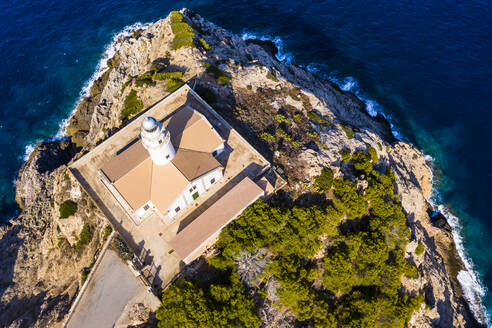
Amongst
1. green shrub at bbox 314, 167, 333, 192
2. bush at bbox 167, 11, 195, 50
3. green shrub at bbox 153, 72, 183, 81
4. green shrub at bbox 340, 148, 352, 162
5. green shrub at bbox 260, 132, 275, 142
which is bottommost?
green shrub at bbox 314, 167, 333, 192

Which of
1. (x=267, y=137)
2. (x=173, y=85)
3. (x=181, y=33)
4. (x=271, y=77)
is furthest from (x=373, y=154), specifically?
(x=181, y=33)

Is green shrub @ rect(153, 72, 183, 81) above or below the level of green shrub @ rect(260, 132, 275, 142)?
above

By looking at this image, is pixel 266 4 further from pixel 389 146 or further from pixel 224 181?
pixel 224 181

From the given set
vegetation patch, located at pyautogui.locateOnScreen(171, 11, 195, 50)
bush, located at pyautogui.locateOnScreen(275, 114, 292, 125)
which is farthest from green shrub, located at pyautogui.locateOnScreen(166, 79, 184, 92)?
bush, located at pyautogui.locateOnScreen(275, 114, 292, 125)

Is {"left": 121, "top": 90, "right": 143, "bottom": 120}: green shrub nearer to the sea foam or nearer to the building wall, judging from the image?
the building wall

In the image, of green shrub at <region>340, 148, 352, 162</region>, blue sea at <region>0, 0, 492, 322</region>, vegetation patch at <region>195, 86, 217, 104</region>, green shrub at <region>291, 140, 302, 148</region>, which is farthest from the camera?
blue sea at <region>0, 0, 492, 322</region>

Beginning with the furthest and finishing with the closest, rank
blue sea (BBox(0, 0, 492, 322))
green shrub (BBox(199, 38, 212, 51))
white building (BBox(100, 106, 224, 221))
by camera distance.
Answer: blue sea (BBox(0, 0, 492, 322)) < green shrub (BBox(199, 38, 212, 51)) < white building (BBox(100, 106, 224, 221))

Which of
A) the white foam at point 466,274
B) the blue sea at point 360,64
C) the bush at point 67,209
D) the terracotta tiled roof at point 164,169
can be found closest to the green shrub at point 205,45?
the blue sea at point 360,64

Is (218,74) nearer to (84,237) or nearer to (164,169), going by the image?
(164,169)
